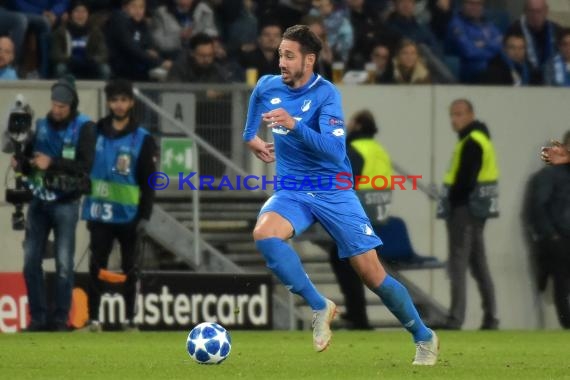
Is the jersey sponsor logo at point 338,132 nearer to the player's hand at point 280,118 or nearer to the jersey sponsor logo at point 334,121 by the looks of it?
the jersey sponsor logo at point 334,121

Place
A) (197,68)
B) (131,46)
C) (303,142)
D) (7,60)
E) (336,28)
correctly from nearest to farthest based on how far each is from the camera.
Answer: (303,142)
(7,60)
(131,46)
(197,68)
(336,28)

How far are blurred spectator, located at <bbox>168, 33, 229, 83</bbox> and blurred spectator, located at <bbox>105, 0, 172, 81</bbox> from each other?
17 cm

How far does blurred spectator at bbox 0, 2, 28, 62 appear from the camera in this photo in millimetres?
18141

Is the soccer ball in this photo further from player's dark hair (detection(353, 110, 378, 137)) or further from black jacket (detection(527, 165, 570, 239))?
black jacket (detection(527, 165, 570, 239))

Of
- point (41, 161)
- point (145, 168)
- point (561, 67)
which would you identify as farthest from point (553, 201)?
point (41, 161)

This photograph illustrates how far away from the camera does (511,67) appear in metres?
21.1

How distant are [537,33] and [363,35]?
8.20 feet

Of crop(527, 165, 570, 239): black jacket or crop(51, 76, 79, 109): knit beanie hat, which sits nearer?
crop(51, 76, 79, 109): knit beanie hat

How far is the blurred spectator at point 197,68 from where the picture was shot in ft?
61.3

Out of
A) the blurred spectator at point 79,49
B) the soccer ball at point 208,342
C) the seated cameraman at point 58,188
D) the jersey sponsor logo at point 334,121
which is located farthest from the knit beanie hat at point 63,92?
the jersey sponsor logo at point 334,121

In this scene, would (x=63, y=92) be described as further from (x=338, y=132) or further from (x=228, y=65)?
(x=338, y=132)

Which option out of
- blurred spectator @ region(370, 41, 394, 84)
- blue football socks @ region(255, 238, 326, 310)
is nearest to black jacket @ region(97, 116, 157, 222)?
blurred spectator @ region(370, 41, 394, 84)

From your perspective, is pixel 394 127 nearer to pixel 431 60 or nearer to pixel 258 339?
pixel 431 60

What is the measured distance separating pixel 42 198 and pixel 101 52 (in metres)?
3.66
